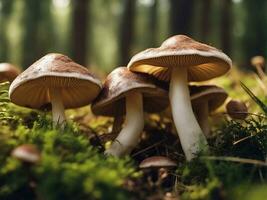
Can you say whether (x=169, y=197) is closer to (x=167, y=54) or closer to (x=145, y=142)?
(x=167, y=54)

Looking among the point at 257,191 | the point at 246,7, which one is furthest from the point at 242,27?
the point at 257,191

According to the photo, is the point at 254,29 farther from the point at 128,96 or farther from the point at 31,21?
the point at 128,96

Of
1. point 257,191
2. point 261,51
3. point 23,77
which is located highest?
point 23,77

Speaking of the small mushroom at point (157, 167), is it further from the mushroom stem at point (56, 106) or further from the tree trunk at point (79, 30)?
the tree trunk at point (79, 30)

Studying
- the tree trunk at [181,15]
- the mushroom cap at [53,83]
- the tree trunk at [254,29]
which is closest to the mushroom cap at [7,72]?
the mushroom cap at [53,83]

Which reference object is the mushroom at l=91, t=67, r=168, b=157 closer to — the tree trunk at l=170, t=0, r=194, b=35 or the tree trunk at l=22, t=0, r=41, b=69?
the tree trunk at l=170, t=0, r=194, b=35

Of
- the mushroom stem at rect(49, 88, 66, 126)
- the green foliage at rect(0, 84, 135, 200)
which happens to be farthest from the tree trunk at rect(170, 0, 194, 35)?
the green foliage at rect(0, 84, 135, 200)

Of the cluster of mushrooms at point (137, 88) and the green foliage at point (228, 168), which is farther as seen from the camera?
the cluster of mushrooms at point (137, 88)
